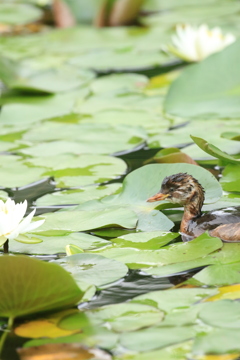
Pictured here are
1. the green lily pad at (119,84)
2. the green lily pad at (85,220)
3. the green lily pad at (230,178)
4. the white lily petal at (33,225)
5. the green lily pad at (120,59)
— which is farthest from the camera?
the green lily pad at (120,59)

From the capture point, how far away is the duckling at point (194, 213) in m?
3.04

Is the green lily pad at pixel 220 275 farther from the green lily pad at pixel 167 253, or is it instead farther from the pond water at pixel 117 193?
the green lily pad at pixel 167 253

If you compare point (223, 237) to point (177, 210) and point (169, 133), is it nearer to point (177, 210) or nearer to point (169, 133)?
point (177, 210)

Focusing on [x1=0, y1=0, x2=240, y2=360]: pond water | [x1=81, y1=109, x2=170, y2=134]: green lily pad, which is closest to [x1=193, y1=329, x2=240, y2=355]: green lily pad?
[x1=0, y1=0, x2=240, y2=360]: pond water

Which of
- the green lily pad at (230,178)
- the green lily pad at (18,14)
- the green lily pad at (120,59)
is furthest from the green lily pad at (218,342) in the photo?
the green lily pad at (18,14)

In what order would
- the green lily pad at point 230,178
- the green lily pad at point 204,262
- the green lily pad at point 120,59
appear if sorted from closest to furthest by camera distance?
the green lily pad at point 204,262 < the green lily pad at point 230,178 < the green lily pad at point 120,59

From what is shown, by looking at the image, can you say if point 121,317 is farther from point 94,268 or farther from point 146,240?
point 146,240

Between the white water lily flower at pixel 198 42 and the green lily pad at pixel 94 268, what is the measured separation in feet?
10.2

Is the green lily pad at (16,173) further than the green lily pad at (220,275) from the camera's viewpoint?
Yes

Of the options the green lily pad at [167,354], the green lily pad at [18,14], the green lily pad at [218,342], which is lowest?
→ the green lily pad at [167,354]

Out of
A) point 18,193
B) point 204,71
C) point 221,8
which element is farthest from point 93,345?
point 221,8

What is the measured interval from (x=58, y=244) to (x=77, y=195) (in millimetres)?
630

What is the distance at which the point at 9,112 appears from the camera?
16.8ft

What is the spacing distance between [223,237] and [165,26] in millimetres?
4974
